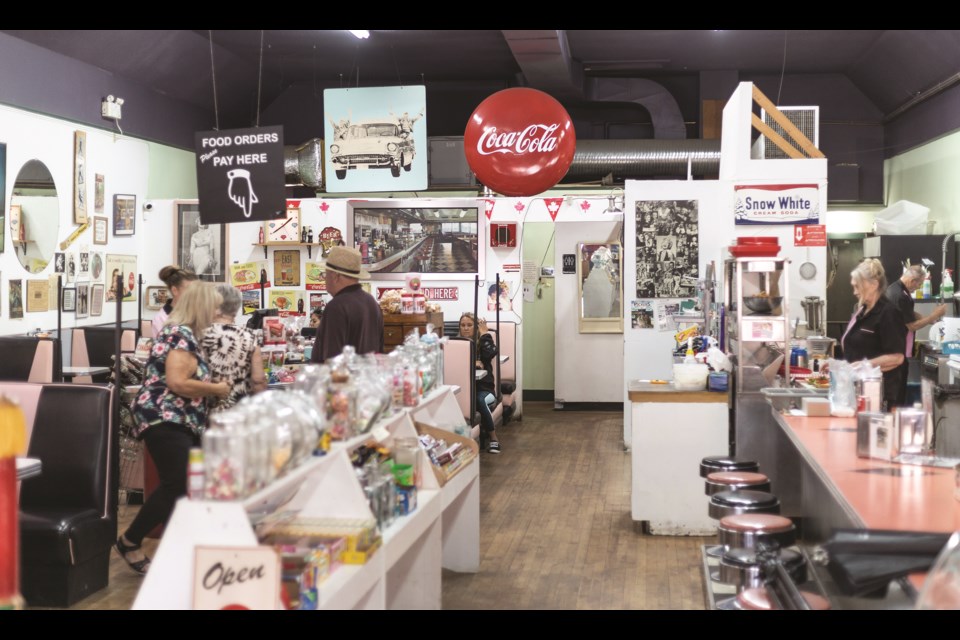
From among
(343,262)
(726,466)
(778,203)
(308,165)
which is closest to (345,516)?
→ (726,466)

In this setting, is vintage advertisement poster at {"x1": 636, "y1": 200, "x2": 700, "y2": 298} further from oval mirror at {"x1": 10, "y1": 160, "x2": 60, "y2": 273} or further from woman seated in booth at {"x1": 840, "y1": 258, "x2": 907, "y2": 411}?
oval mirror at {"x1": 10, "y1": 160, "x2": 60, "y2": 273}

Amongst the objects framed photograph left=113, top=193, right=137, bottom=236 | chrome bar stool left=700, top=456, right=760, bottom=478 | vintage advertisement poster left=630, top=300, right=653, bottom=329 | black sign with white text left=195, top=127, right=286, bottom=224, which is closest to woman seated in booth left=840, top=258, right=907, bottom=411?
chrome bar stool left=700, top=456, right=760, bottom=478

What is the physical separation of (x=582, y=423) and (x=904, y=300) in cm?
366

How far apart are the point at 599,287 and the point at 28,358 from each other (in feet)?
21.6

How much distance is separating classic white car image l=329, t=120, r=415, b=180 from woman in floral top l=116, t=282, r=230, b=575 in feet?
18.9

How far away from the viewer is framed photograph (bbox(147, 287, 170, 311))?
35.1ft

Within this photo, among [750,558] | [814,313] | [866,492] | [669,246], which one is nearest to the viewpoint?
[866,492]

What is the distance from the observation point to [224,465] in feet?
8.21

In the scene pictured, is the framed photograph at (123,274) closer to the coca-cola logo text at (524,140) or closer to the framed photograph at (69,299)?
the framed photograph at (69,299)

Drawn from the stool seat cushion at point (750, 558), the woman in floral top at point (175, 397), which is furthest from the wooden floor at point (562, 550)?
the stool seat cushion at point (750, 558)

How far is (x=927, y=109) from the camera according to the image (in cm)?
1099

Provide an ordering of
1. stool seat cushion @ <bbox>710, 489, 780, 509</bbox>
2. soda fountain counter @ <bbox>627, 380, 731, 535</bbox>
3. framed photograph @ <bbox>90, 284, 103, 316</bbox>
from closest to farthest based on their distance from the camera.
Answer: stool seat cushion @ <bbox>710, 489, 780, 509</bbox>
soda fountain counter @ <bbox>627, 380, 731, 535</bbox>
framed photograph @ <bbox>90, 284, 103, 316</bbox>

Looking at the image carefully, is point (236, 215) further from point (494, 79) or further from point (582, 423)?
point (494, 79)

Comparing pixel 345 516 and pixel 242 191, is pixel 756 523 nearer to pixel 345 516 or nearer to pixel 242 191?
pixel 345 516
